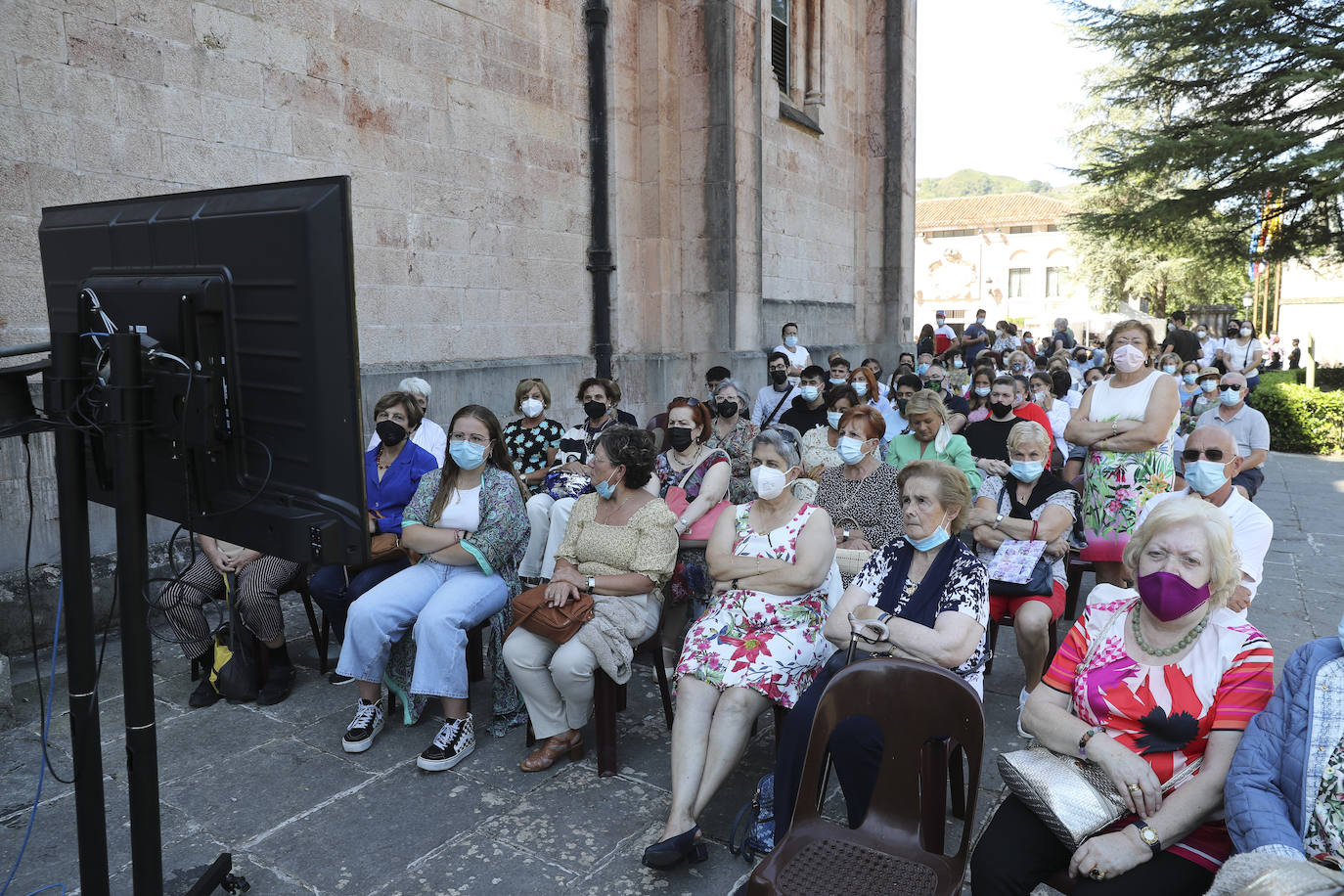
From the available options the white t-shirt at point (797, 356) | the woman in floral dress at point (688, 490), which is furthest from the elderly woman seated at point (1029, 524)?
the white t-shirt at point (797, 356)

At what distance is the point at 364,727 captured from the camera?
13.3 feet

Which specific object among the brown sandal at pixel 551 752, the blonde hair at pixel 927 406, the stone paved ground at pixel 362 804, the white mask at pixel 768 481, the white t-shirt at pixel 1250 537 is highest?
the blonde hair at pixel 927 406

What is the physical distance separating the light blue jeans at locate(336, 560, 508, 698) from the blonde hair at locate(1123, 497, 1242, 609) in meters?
2.66

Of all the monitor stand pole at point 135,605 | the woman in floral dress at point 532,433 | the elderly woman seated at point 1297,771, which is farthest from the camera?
the woman in floral dress at point 532,433

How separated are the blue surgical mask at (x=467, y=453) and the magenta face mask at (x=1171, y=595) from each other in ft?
9.34

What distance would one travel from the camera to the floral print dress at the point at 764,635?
11.3 ft

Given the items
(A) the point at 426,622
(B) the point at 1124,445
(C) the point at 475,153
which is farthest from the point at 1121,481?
(C) the point at 475,153

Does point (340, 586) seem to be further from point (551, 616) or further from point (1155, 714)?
point (1155, 714)

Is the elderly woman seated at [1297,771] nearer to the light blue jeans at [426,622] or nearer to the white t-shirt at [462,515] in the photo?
the light blue jeans at [426,622]

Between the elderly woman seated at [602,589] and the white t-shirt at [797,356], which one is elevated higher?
the white t-shirt at [797,356]

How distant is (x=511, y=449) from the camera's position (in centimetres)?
655

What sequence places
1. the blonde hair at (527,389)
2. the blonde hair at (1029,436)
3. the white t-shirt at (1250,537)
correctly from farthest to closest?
1. the blonde hair at (527,389)
2. the blonde hair at (1029,436)
3. the white t-shirt at (1250,537)

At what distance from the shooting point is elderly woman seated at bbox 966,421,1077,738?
4.21 meters

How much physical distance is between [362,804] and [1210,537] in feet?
9.99
